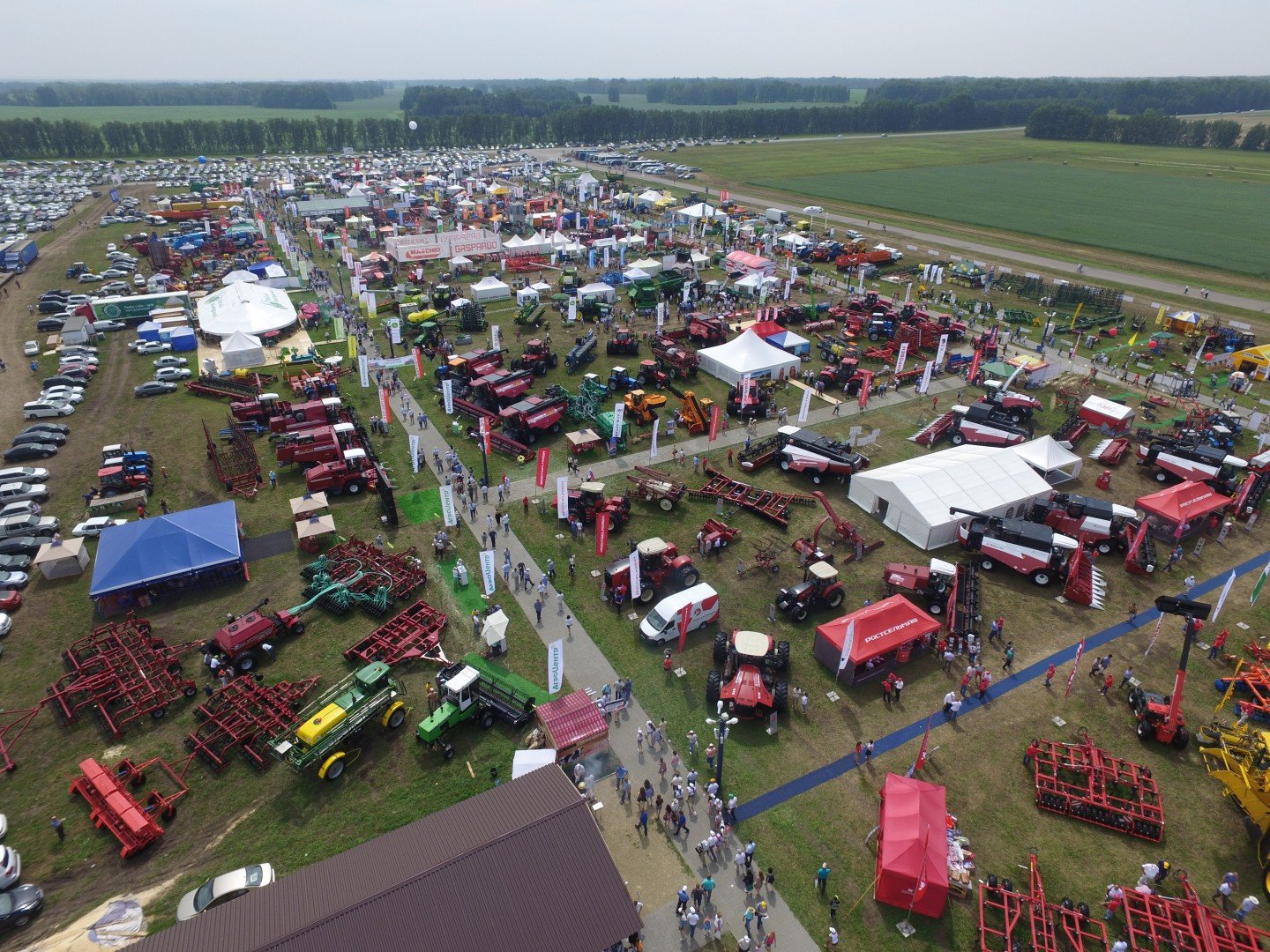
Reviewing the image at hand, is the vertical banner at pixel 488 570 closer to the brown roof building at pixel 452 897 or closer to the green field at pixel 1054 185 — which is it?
the brown roof building at pixel 452 897

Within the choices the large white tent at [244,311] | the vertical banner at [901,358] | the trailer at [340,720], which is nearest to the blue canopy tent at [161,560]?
the trailer at [340,720]

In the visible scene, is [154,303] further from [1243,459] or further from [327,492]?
[1243,459]

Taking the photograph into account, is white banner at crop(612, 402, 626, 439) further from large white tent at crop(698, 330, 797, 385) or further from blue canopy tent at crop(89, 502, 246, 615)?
blue canopy tent at crop(89, 502, 246, 615)

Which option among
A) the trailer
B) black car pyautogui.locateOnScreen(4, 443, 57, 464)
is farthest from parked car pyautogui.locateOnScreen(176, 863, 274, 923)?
black car pyautogui.locateOnScreen(4, 443, 57, 464)

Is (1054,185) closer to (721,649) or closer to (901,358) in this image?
(901,358)

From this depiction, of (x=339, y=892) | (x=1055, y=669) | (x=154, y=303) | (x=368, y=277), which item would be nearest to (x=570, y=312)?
(x=368, y=277)
